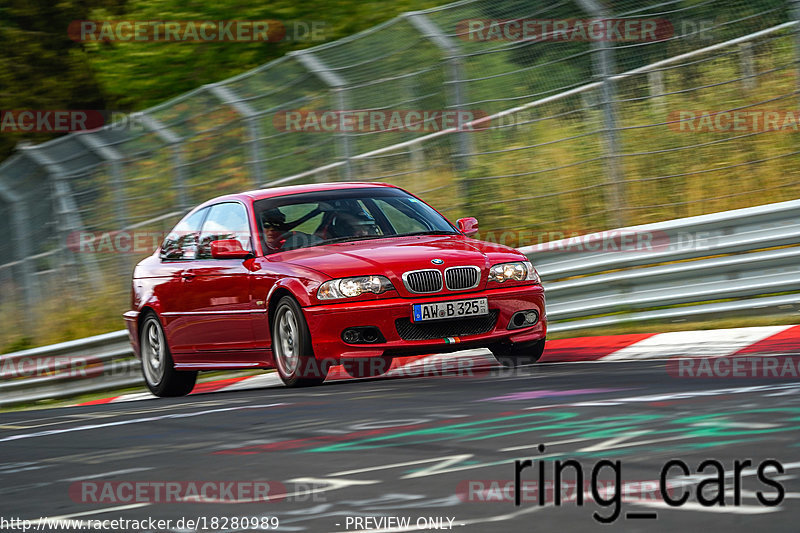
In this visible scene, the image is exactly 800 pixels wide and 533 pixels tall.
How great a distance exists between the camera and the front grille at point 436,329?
30.1 feet

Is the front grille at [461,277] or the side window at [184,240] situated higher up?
the side window at [184,240]

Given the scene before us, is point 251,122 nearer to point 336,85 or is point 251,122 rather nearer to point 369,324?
point 336,85

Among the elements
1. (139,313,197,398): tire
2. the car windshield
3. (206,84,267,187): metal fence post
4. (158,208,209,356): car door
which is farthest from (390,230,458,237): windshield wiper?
(206,84,267,187): metal fence post

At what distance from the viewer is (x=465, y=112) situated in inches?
514

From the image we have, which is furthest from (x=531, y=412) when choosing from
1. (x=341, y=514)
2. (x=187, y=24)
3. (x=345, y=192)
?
(x=187, y=24)

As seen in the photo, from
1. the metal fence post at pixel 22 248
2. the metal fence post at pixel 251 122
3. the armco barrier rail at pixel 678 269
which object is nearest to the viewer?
the armco barrier rail at pixel 678 269

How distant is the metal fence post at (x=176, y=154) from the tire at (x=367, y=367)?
757cm

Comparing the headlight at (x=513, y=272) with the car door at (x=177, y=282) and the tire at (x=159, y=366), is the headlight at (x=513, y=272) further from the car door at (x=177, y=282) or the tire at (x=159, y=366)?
the tire at (x=159, y=366)

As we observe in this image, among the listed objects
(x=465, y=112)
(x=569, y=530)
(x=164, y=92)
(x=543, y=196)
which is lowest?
(x=569, y=530)

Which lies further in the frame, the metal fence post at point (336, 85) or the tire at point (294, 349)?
the metal fence post at point (336, 85)

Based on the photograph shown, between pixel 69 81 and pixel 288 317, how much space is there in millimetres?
23328

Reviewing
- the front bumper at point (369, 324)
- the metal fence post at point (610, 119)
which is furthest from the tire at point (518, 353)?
the metal fence post at point (610, 119)

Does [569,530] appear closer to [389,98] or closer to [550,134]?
[550,134]

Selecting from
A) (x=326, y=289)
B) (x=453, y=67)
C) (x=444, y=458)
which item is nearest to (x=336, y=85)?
(x=453, y=67)
